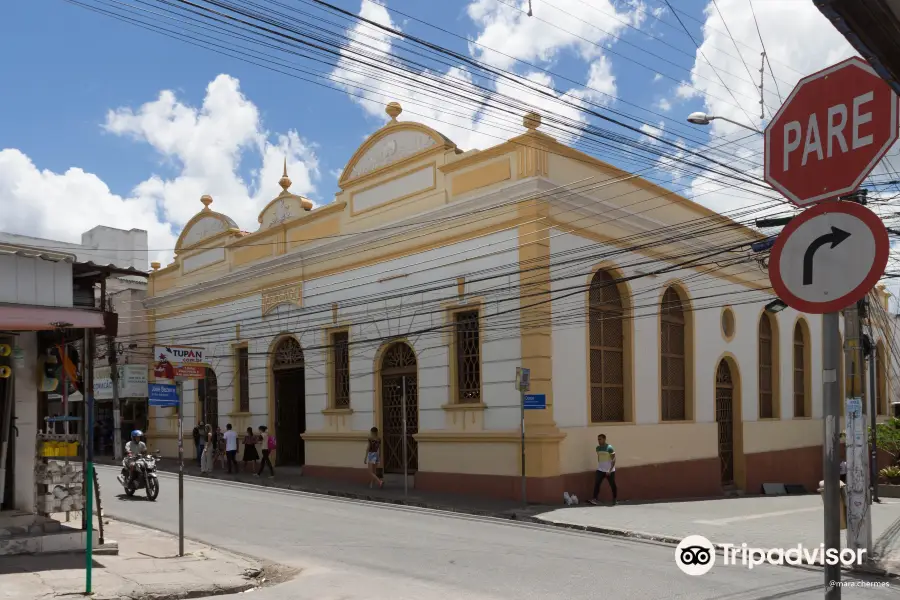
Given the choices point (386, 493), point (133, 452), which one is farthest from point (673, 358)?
point (133, 452)

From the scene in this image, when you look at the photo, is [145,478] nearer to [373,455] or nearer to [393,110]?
[373,455]

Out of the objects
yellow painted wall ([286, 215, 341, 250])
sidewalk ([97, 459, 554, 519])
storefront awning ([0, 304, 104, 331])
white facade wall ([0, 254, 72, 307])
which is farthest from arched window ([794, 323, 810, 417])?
white facade wall ([0, 254, 72, 307])

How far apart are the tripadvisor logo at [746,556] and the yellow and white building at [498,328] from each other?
5599 mm

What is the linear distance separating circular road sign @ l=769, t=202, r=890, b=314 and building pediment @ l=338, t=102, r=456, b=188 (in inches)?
639

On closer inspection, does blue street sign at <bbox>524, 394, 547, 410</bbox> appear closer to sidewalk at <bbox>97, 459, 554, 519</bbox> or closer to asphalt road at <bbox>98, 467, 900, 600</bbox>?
sidewalk at <bbox>97, 459, 554, 519</bbox>

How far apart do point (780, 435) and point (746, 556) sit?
16.6 metres

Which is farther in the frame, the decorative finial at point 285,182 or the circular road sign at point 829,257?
the decorative finial at point 285,182

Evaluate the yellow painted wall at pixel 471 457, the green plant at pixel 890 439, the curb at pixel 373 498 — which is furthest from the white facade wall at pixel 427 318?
the green plant at pixel 890 439

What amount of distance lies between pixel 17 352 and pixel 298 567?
4.35m

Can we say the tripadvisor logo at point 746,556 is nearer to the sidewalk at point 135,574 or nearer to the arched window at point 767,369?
the sidewalk at point 135,574

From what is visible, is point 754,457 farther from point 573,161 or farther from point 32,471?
point 32,471

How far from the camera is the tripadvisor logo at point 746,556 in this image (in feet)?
35.4

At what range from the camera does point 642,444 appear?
20.1 meters

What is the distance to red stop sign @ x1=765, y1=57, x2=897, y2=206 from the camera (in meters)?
3.96
